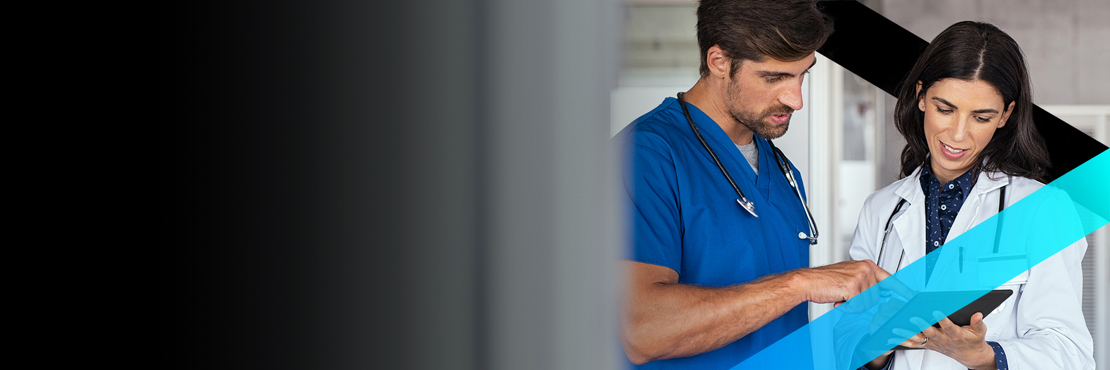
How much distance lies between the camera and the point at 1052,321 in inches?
46.0

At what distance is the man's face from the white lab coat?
1.21 feet

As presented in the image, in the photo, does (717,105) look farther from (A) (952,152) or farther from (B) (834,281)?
(A) (952,152)

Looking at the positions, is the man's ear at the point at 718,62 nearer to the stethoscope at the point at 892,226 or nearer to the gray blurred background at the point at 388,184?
the stethoscope at the point at 892,226

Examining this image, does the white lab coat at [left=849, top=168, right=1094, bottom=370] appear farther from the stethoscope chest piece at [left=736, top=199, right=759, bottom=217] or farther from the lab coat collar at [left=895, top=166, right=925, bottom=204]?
the stethoscope chest piece at [left=736, top=199, right=759, bottom=217]

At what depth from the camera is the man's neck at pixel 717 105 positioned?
4.09 feet

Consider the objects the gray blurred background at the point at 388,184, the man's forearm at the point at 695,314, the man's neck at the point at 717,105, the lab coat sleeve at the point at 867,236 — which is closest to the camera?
the gray blurred background at the point at 388,184

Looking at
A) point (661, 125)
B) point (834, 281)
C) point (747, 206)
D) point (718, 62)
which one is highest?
point (718, 62)

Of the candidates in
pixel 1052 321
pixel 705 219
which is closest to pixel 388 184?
pixel 705 219

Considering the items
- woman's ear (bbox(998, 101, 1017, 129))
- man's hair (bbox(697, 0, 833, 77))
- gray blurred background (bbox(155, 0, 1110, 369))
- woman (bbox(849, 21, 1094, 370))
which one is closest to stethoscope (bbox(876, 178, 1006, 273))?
woman (bbox(849, 21, 1094, 370))

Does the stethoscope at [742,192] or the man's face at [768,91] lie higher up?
the man's face at [768,91]

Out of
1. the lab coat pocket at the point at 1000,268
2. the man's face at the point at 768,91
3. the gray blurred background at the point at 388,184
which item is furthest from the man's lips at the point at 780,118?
the gray blurred background at the point at 388,184

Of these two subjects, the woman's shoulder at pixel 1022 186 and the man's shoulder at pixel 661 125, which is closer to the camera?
the man's shoulder at pixel 661 125

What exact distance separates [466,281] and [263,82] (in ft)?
0.23

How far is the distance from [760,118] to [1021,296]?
534mm
